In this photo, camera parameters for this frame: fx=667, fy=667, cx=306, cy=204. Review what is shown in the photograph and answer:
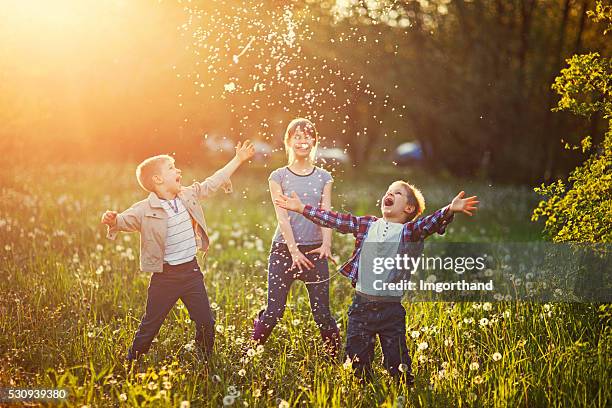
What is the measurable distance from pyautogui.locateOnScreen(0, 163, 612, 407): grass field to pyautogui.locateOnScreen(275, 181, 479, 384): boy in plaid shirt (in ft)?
0.63

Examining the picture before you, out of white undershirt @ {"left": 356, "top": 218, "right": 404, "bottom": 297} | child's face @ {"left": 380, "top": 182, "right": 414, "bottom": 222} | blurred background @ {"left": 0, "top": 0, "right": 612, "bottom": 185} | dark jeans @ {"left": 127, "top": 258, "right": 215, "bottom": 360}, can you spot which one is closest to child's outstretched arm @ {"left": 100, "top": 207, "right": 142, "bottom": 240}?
dark jeans @ {"left": 127, "top": 258, "right": 215, "bottom": 360}

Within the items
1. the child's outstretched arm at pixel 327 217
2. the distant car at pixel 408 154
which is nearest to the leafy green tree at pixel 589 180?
the child's outstretched arm at pixel 327 217

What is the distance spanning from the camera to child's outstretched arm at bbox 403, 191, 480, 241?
3998 millimetres

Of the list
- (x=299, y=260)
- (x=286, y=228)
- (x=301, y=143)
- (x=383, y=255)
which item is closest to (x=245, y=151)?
(x=301, y=143)

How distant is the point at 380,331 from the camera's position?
169 inches

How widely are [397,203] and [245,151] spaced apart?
4.03 feet

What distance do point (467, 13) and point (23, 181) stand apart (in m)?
11.1

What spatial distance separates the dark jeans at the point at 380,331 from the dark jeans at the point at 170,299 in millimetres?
1074

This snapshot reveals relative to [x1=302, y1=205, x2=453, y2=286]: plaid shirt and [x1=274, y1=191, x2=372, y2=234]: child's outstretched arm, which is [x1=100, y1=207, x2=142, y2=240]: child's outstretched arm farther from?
[x1=302, y1=205, x2=453, y2=286]: plaid shirt

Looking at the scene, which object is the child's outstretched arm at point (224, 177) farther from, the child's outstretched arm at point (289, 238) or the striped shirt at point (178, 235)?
the child's outstretched arm at point (289, 238)

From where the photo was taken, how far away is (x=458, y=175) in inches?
897

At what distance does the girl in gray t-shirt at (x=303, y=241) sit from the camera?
4.91 m

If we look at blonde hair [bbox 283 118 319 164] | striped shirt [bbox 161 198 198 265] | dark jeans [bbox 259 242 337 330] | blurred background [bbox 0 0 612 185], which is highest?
blurred background [bbox 0 0 612 185]

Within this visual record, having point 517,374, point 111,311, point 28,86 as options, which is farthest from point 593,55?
point 28,86
